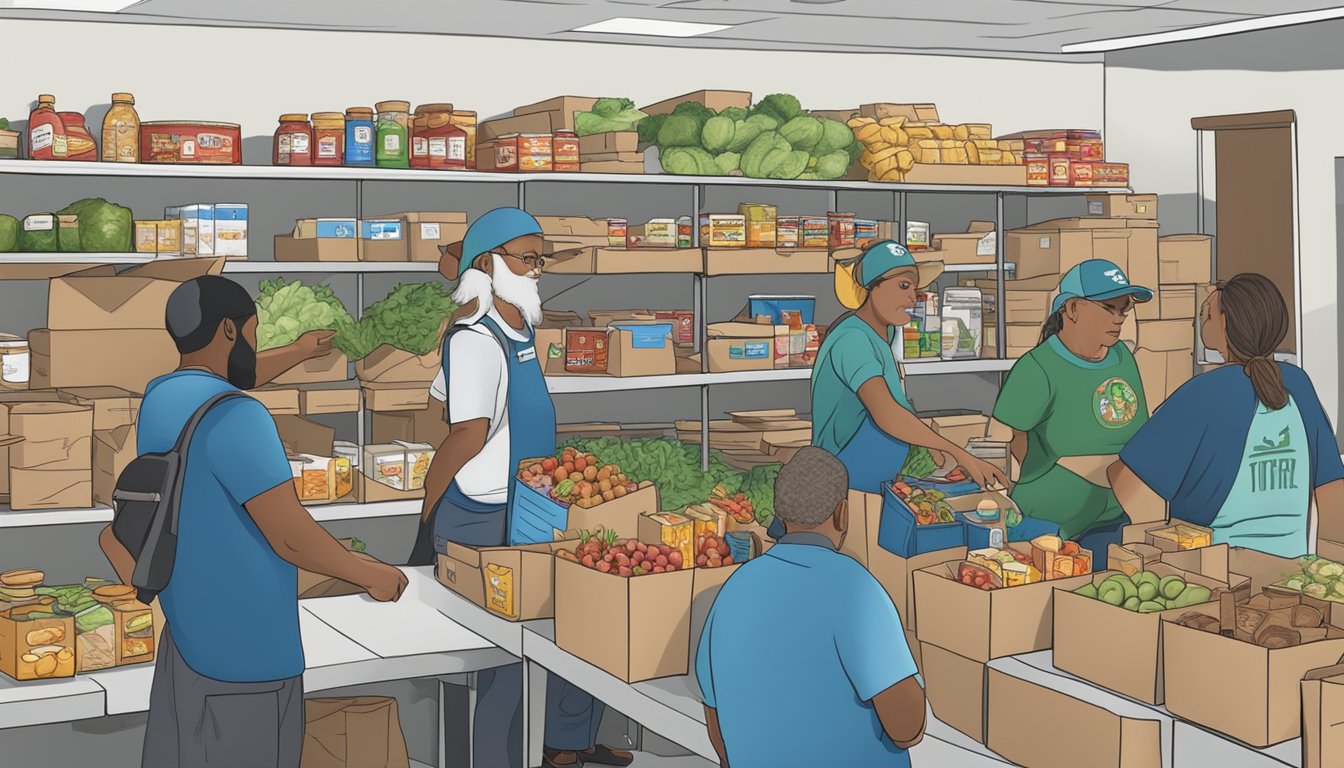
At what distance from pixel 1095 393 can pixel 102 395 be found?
3520mm

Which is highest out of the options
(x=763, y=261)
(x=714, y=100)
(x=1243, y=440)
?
(x=714, y=100)

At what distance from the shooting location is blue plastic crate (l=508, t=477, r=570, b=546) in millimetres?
3709

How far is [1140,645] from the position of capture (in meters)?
2.61

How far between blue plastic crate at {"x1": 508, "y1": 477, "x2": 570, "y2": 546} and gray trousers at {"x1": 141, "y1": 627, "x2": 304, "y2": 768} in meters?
0.96

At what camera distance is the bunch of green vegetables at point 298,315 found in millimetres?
5824

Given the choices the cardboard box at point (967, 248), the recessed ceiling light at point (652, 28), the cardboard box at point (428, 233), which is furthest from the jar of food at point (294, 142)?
the cardboard box at point (967, 248)

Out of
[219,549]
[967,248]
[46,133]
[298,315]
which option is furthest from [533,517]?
[967,248]

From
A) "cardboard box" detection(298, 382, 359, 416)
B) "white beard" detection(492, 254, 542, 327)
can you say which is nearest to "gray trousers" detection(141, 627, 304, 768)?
"white beard" detection(492, 254, 542, 327)

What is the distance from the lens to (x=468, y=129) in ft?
20.3

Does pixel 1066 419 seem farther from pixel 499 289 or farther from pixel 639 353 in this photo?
pixel 639 353

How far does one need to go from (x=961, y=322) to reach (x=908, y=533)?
3.94 metres

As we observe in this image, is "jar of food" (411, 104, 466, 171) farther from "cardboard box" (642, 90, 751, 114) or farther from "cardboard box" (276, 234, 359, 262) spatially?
"cardboard box" (642, 90, 751, 114)

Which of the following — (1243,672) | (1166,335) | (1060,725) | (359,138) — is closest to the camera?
(1243,672)

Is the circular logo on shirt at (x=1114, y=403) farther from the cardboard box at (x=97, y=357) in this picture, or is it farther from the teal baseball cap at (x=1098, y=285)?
the cardboard box at (x=97, y=357)
